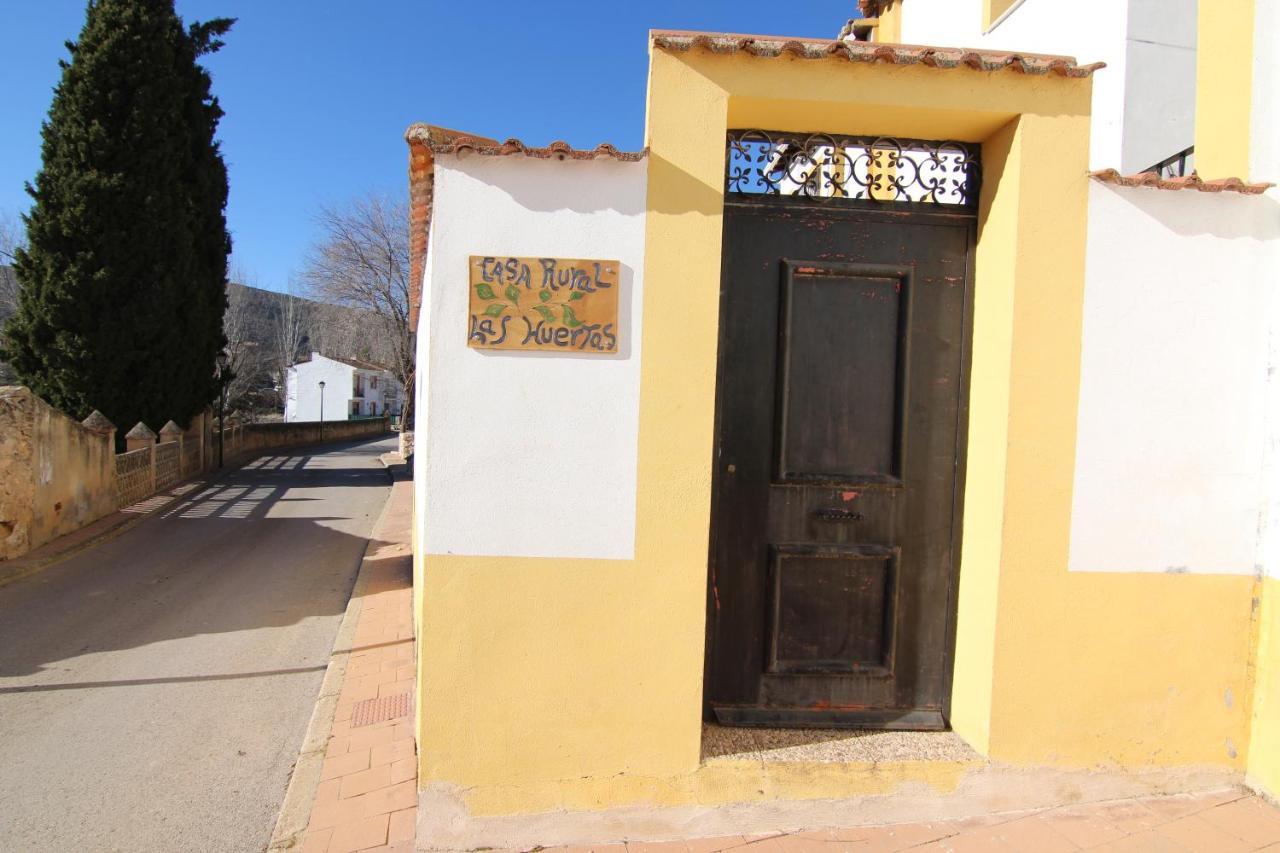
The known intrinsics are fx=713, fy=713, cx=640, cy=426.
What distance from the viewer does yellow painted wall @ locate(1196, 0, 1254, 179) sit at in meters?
3.27

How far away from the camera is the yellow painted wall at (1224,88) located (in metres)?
3.27

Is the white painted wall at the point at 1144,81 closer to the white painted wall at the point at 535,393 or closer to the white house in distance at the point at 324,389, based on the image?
the white painted wall at the point at 535,393

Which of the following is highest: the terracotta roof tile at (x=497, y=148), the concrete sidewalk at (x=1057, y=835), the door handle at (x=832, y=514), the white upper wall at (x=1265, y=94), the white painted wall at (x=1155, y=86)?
the white painted wall at (x=1155, y=86)

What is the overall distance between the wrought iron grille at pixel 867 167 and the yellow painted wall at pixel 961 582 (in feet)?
0.22

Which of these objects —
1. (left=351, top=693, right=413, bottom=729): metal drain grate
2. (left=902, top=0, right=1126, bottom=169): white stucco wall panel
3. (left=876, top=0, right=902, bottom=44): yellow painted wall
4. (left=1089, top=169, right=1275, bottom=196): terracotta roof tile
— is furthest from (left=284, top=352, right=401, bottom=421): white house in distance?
(left=1089, top=169, right=1275, bottom=196): terracotta roof tile

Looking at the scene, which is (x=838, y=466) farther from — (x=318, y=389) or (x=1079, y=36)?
(x=318, y=389)

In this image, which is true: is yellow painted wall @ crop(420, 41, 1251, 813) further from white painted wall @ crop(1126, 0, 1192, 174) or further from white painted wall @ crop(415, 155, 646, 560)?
white painted wall @ crop(1126, 0, 1192, 174)

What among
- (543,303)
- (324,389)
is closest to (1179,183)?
(543,303)

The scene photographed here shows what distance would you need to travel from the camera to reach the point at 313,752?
4.00m

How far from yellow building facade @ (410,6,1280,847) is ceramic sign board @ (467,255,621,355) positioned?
0.08 metres

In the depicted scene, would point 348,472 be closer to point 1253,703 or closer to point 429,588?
point 429,588

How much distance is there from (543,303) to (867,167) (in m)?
1.68

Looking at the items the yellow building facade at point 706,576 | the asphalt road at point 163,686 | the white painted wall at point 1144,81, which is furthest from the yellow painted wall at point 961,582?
the white painted wall at point 1144,81

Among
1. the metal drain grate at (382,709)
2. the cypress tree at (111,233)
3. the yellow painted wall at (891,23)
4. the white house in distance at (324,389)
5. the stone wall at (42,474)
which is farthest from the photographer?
the white house in distance at (324,389)
